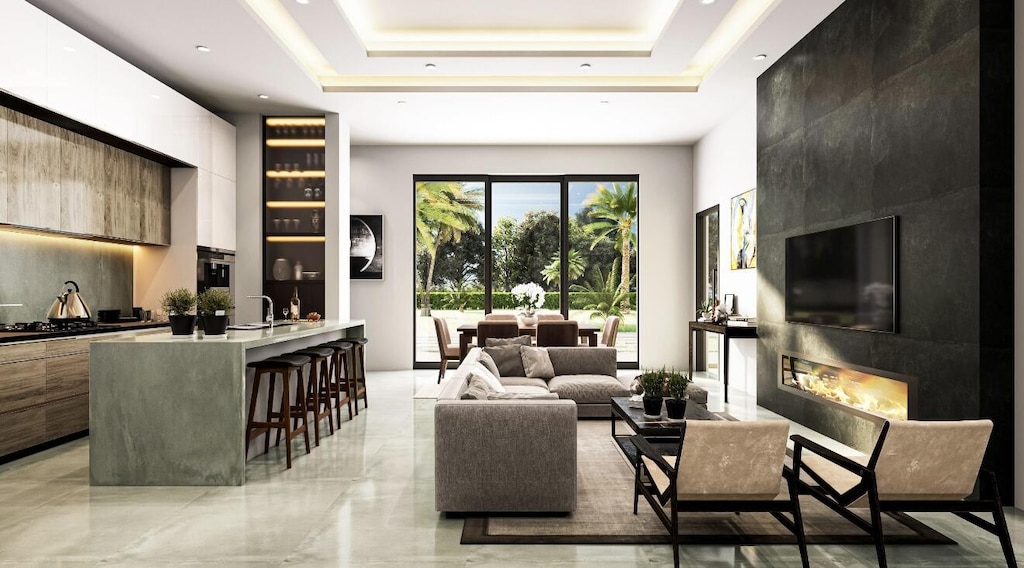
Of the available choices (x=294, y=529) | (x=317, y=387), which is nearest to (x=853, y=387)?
(x=294, y=529)

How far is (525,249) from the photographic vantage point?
10.2 m

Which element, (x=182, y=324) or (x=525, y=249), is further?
(x=525, y=249)

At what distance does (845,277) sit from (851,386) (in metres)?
0.85

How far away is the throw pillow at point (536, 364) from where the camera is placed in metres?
6.65

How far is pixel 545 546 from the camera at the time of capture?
3094 millimetres

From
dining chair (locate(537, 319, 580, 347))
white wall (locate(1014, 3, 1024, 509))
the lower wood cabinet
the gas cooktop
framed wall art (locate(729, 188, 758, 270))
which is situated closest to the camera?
white wall (locate(1014, 3, 1024, 509))

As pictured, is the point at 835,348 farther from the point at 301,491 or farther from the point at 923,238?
the point at 301,491

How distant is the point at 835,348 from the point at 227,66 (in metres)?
6.11

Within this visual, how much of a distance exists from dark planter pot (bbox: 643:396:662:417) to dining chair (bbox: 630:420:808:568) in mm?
1484

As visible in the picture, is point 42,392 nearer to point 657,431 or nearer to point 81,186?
point 81,186

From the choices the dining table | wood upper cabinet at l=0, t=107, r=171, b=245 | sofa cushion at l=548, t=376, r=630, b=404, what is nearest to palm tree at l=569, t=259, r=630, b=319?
the dining table

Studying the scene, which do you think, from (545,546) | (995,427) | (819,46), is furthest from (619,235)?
(545,546)

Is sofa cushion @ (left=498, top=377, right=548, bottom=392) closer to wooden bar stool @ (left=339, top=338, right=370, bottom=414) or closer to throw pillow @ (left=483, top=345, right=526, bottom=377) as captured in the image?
throw pillow @ (left=483, top=345, right=526, bottom=377)

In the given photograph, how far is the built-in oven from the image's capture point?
23.3 ft
